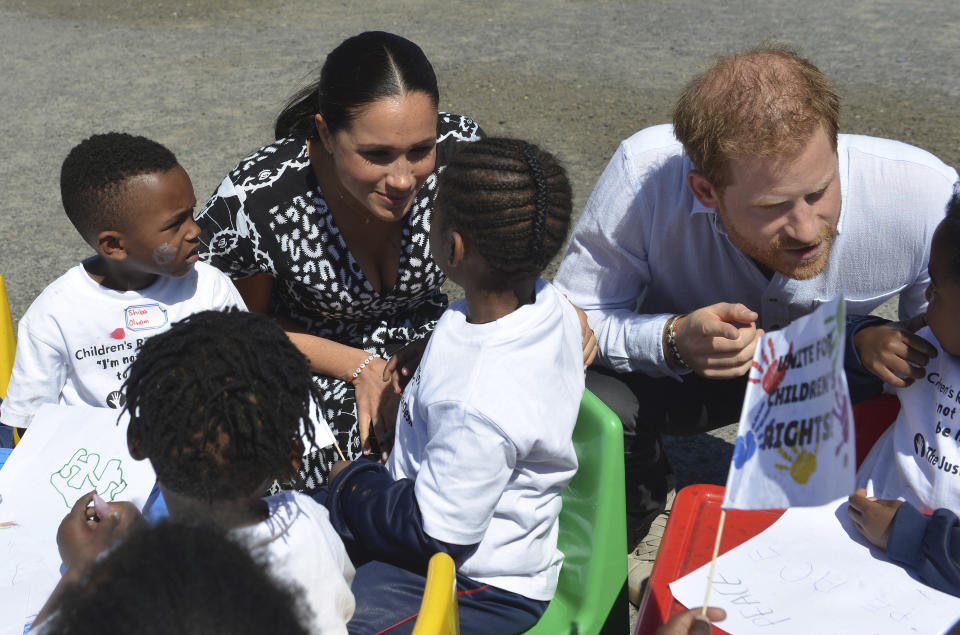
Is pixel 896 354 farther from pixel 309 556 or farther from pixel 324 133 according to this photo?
pixel 324 133

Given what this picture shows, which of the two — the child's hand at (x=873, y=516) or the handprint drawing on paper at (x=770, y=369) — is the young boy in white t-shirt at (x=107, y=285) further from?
the child's hand at (x=873, y=516)

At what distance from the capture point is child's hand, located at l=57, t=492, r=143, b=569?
5.32ft

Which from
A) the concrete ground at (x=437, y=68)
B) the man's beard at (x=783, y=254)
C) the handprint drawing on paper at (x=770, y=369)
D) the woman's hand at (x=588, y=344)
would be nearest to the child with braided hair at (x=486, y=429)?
the woman's hand at (x=588, y=344)

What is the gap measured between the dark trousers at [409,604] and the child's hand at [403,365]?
61cm

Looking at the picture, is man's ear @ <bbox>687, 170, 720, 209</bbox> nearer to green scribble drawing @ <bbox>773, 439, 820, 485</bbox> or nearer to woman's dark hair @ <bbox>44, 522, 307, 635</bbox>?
green scribble drawing @ <bbox>773, 439, 820, 485</bbox>

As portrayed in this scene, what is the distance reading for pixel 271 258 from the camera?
254 cm

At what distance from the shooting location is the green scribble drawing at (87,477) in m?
1.86

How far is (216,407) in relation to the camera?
1.52 metres

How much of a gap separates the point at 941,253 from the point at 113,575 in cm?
158

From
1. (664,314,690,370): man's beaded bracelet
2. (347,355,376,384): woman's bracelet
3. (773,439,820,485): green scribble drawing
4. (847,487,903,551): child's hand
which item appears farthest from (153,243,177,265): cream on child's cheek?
(847,487,903,551): child's hand

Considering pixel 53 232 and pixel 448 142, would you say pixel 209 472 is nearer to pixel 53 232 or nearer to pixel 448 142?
pixel 448 142

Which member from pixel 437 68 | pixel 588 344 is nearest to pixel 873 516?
pixel 588 344

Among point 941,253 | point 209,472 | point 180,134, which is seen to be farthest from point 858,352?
point 180,134

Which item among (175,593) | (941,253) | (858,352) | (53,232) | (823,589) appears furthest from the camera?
(53,232)
